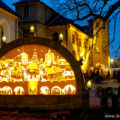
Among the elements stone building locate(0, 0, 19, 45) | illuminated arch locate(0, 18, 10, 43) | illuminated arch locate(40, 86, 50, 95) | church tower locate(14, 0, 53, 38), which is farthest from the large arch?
church tower locate(14, 0, 53, 38)

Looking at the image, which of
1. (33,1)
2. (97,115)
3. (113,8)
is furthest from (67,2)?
(33,1)

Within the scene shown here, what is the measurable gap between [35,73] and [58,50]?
1229mm

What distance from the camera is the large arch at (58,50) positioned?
7531mm

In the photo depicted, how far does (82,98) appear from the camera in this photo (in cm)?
733

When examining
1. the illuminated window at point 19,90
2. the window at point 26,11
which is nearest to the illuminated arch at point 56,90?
the illuminated window at point 19,90

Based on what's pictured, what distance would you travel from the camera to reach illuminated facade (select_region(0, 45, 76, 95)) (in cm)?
780

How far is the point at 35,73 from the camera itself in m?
7.96

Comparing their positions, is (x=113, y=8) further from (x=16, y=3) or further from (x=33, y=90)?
(x=16, y=3)

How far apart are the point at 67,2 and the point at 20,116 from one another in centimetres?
489

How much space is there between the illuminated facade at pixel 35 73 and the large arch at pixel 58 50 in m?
0.15

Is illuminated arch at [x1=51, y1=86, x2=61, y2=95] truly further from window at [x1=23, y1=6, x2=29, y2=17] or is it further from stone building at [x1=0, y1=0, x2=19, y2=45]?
window at [x1=23, y1=6, x2=29, y2=17]

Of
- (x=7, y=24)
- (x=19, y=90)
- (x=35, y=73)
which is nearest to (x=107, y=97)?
(x=35, y=73)

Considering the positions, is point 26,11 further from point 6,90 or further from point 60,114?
point 60,114

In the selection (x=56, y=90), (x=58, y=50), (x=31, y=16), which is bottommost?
(x=56, y=90)
